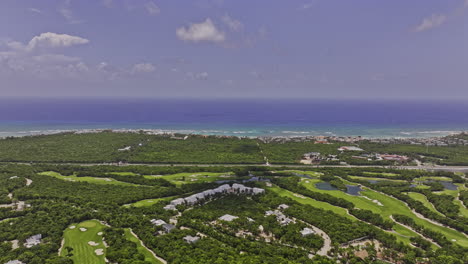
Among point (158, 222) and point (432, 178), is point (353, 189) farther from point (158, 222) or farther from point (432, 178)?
point (158, 222)

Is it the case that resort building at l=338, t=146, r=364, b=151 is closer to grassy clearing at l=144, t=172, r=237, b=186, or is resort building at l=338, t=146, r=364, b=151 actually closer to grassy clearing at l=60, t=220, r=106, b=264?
grassy clearing at l=144, t=172, r=237, b=186

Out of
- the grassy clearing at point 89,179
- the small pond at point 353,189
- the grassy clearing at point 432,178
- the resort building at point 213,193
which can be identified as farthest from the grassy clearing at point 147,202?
the grassy clearing at point 432,178

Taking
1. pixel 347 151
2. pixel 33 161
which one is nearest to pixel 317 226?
pixel 347 151

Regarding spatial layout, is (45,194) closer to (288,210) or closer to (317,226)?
(288,210)

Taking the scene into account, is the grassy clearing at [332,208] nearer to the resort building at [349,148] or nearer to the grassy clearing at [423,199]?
the grassy clearing at [423,199]

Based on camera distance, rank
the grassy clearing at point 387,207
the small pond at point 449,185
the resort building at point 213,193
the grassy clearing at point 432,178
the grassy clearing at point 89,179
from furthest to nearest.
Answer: the grassy clearing at point 432,178 → the grassy clearing at point 89,179 → the small pond at point 449,185 → the resort building at point 213,193 → the grassy clearing at point 387,207
